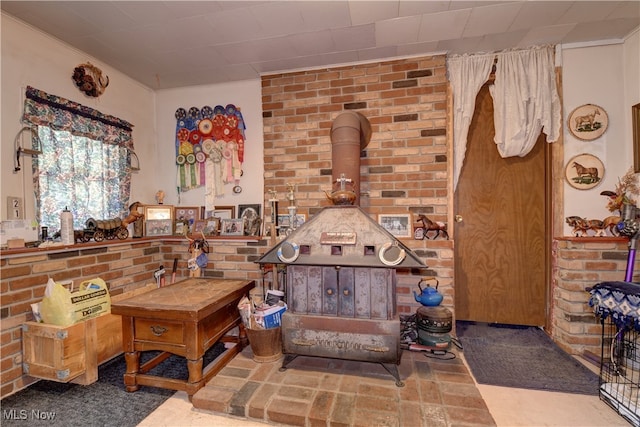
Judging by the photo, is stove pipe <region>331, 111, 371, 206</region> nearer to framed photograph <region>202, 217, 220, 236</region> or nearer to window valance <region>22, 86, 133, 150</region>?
framed photograph <region>202, 217, 220, 236</region>

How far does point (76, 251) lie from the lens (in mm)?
2332

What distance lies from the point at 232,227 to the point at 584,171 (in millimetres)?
3325

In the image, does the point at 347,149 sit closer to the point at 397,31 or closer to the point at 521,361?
the point at 397,31

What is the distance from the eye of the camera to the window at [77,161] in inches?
91.0

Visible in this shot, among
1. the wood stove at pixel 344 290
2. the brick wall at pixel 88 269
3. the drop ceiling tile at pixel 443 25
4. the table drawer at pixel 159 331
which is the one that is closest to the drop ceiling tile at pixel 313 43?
the drop ceiling tile at pixel 443 25

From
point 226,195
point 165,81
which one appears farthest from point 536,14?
point 165,81

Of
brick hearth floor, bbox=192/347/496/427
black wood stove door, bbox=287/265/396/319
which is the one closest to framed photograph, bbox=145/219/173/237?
brick hearth floor, bbox=192/347/496/427

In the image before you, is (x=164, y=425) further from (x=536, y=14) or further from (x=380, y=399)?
(x=536, y=14)

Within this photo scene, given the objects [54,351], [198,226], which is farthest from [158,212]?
[54,351]

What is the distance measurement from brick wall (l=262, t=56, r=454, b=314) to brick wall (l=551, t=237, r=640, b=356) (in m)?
0.91

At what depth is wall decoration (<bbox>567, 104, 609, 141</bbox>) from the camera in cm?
251

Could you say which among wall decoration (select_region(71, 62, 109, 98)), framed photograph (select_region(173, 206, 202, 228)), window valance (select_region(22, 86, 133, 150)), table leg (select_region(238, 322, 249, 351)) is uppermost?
wall decoration (select_region(71, 62, 109, 98))

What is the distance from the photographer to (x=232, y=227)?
3.09m

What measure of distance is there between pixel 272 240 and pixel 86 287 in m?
1.47
